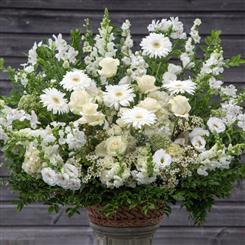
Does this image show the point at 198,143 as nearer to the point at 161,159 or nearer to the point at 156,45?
the point at 161,159

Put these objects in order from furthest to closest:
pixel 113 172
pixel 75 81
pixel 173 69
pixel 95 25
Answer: pixel 95 25, pixel 173 69, pixel 75 81, pixel 113 172

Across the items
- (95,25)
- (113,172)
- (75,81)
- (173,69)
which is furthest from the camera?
(95,25)

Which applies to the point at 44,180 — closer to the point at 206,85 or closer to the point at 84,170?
the point at 84,170

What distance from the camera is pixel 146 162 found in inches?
56.2

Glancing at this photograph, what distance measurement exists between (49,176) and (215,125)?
0.44 meters

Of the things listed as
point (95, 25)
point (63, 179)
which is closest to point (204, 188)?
point (63, 179)

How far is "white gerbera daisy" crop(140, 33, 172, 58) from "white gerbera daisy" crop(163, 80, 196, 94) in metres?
0.10

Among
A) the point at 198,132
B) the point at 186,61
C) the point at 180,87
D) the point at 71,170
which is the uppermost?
the point at 186,61

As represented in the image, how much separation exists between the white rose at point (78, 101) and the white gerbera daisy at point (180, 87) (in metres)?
0.20

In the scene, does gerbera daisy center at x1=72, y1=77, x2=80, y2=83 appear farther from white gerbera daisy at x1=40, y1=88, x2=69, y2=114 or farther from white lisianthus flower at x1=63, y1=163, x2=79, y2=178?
white lisianthus flower at x1=63, y1=163, x2=79, y2=178

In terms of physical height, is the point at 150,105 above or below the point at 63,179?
above

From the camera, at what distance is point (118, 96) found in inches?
59.7

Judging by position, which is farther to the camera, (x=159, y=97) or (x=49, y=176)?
(x=159, y=97)

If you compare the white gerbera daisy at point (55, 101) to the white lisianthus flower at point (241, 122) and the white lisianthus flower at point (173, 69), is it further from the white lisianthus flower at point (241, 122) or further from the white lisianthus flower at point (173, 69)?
the white lisianthus flower at point (241, 122)
